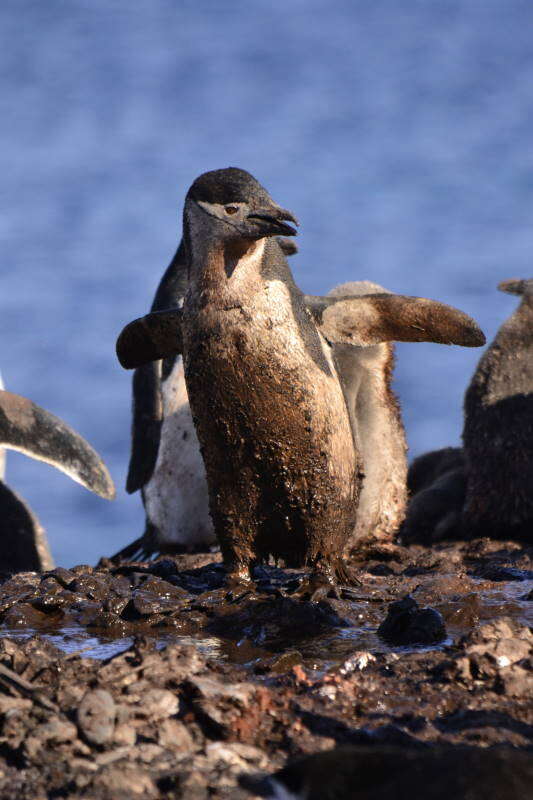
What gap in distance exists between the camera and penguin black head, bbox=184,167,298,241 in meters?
4.18

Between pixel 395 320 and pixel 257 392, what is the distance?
48.1 inches

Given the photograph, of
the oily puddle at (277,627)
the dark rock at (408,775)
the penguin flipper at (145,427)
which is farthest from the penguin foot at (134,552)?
the dark rock at (408,775)

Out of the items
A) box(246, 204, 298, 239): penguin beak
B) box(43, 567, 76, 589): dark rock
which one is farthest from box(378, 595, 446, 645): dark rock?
box(246, 204, 298, 239): penguin beak

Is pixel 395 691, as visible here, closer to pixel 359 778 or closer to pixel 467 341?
pixel 359 778

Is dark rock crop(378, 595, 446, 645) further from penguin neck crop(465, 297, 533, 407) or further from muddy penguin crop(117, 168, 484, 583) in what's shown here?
penguin neck crop(465, 297, 533, 407)

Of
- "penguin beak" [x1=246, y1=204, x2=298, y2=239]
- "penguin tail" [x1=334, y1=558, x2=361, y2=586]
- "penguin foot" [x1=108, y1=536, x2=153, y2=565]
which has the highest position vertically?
"penguin beak" [x1=246, y1=204, x2=298, y2=239]

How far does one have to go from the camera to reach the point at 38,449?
7250mm

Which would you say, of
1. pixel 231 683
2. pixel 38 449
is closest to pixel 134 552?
pixel 38 449

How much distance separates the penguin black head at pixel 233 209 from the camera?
4180 millimetres

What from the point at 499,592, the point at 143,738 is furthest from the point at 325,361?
the point at 143,738

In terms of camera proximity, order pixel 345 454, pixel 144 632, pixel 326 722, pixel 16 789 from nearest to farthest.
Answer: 1. pixel 16 789
2. pixel 326 722
3. pixel 144 632
4. pixel 345 454

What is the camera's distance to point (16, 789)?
191 centimetres

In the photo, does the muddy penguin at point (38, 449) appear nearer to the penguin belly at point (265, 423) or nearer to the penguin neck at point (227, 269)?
the penguin belly at point (265, 423)

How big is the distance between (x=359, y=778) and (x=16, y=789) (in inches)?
25.7
